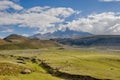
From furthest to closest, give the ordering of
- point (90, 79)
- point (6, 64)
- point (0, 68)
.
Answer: point (6, 64) < point (0, 68) < point (90, 79)

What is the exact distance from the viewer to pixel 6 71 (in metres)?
85.6

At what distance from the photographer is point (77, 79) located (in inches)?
3346

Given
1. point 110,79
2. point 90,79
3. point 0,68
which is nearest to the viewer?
point 110,79

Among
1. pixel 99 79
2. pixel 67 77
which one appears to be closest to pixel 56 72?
pixel 67 77

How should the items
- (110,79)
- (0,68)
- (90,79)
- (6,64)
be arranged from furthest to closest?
(6,64), (0,68), (90,79), (110,79)

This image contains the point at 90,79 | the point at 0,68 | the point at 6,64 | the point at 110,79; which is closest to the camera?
the point at 110,79

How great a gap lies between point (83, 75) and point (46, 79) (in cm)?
1291

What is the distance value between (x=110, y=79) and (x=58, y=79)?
49.7 feet

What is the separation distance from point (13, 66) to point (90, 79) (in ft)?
85.8

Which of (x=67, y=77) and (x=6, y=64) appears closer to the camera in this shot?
(x=67, y=77)

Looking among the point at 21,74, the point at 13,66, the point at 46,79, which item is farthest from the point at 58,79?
the point at 13,66

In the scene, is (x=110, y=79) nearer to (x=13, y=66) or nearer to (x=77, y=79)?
(x=77, y=79)

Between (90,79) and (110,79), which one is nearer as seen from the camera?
(110,79)

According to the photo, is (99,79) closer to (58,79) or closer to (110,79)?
(110,79)
